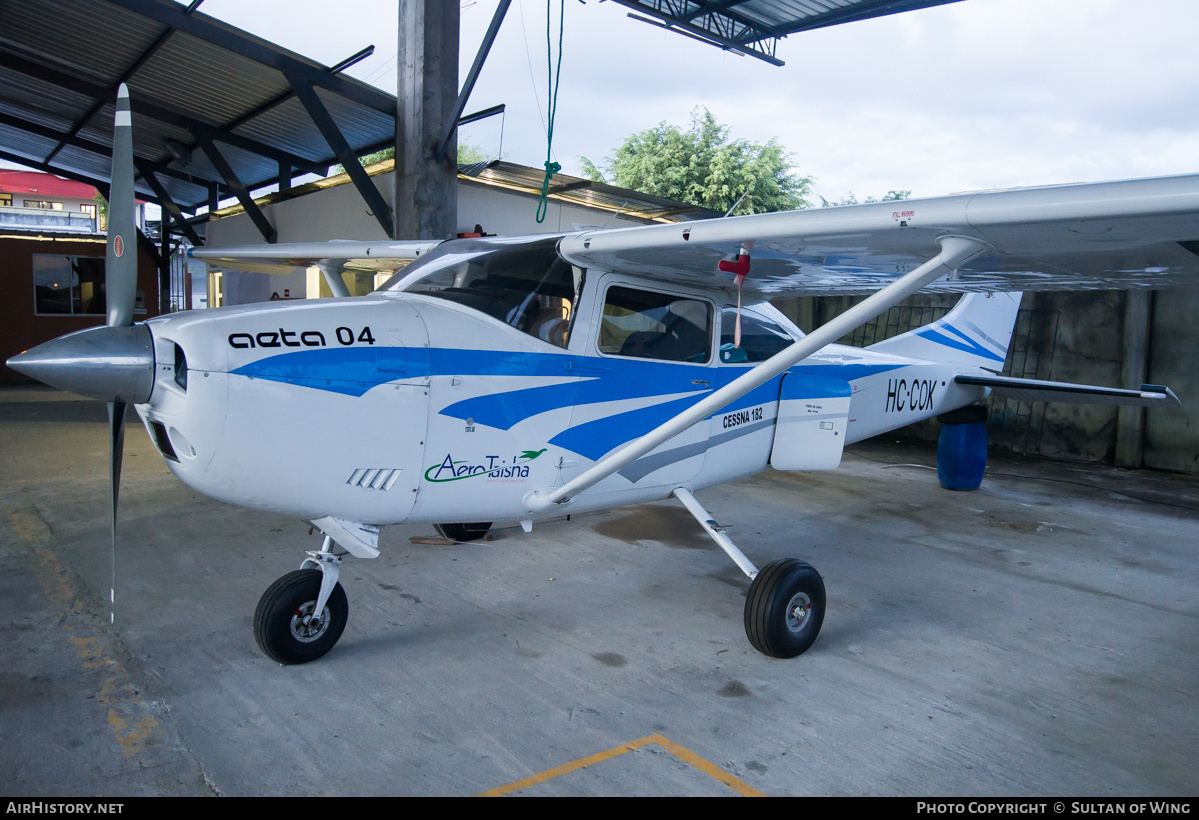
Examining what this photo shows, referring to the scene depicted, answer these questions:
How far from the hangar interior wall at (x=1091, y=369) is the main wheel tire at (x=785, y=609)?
7.82 m

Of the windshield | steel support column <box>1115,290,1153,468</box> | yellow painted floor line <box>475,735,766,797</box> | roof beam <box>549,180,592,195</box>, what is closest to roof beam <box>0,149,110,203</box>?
roof beam <box>549,180,592,195</box>

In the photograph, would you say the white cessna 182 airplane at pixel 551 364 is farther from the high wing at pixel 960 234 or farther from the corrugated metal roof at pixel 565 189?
the corrugated metal roof at pixel 565 189

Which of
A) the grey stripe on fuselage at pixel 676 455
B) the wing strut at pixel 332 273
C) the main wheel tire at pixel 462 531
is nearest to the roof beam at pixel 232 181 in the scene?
the wing strut at pixel 332 273

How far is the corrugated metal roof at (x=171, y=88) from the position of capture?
30.9 feet

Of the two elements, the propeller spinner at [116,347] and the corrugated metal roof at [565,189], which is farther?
the corrugated metal roof at [565,189]

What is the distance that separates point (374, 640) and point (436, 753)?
117 centimetres

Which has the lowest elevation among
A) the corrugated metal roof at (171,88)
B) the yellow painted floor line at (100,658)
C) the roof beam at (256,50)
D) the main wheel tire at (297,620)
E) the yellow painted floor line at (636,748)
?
the yellow painted floor line at (100,658)

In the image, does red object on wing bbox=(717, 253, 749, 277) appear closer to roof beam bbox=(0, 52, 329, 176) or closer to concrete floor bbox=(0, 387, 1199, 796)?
concrete floor bbox=(0, 387, 1199, 796)

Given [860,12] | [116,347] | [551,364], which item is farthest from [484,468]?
[860,12]

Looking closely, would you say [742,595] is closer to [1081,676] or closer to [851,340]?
[1081,676]

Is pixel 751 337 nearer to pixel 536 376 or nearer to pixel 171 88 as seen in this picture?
pixel 536 376

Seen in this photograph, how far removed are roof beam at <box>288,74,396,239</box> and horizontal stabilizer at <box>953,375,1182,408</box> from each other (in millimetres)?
6898

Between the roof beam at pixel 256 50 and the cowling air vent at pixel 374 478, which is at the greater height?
the roof beam at pixel 256 50

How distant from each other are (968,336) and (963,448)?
1160 millimetres
